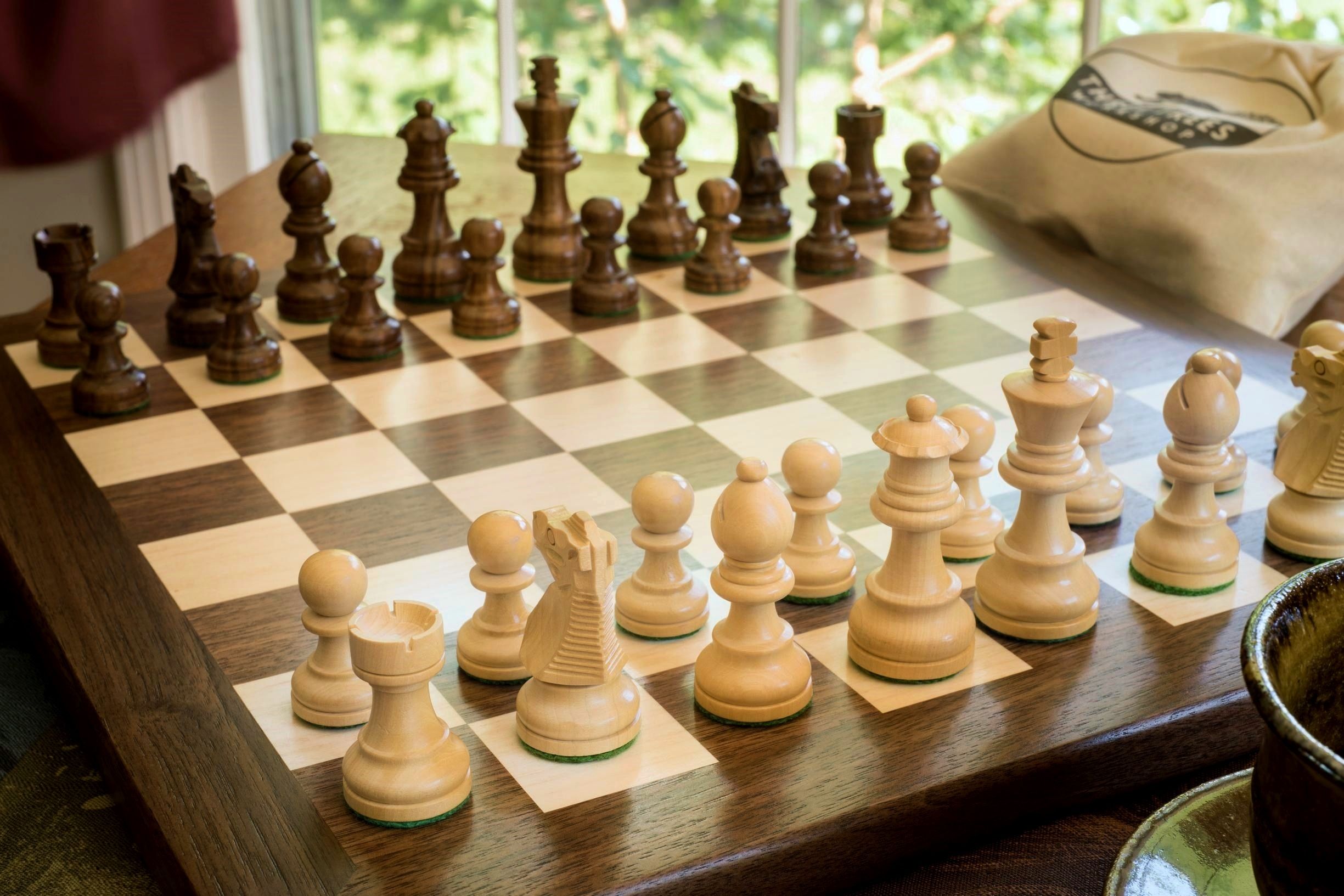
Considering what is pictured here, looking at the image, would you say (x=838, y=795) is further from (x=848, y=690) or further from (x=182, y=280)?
(x=182, y=280)

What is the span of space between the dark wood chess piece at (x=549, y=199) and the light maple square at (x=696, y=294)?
0.10 meters

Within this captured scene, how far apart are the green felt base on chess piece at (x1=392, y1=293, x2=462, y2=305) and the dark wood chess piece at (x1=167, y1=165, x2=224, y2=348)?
0.75 feet

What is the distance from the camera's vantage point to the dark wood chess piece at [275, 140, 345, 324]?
159cm

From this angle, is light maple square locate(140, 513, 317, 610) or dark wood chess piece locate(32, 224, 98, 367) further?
dark wood chess piece locate(32, 224, 98, 367)

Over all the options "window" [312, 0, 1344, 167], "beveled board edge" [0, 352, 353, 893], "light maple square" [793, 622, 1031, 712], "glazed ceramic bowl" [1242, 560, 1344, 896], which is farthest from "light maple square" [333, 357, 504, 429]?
"window" [312, 0, 1344, 167]

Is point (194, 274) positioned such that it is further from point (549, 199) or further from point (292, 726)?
point (292, 726)

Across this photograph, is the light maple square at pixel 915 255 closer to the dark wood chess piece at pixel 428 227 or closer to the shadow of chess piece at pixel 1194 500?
the dark wood chess piece at pixel 428 227

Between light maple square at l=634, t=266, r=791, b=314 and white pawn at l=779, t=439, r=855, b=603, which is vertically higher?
white pawn at l=779, t=439, r=855, b=603

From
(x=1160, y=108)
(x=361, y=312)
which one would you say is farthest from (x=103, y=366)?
(x=1160, y=108)

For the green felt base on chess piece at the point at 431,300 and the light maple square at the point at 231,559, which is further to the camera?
the green felt base on chess piece at the point at 431,300

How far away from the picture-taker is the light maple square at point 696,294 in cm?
172

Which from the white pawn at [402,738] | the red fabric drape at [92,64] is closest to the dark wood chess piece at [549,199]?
the white pawn at [402,738]

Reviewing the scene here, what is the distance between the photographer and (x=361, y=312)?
1.55 metres

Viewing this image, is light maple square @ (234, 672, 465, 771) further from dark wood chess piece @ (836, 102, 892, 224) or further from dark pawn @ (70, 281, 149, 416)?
dark wood chess piece @ (836, 102, 892, 224)
